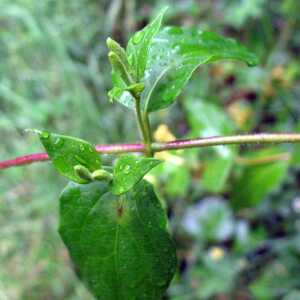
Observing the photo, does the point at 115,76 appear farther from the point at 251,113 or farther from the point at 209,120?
the point at 251,113

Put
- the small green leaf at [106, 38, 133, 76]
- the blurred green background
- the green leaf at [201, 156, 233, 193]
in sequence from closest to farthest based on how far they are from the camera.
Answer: the small green leaf at [106, 38, 133, 76], the green leaf at [201, 156, 233, 193], the blurred green background

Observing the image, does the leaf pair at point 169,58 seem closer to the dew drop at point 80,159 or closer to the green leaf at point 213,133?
the dew drop at point 80,159

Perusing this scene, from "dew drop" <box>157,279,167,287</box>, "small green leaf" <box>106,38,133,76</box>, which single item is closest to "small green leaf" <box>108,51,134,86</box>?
"small green leaf" <box>106,38,133,76</box>

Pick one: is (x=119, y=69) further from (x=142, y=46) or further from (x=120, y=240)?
(x=120, y=240)

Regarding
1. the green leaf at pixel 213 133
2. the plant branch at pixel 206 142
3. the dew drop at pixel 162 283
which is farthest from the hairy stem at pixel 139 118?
the green leaf at pixel 213 133

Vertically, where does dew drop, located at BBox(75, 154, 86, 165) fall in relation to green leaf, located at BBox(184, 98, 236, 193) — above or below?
above

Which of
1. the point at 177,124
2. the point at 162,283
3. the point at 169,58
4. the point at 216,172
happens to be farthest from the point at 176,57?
the point at 177,124

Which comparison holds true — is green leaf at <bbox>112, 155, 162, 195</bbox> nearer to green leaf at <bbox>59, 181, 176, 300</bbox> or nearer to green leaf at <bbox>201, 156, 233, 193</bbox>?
green leaf at <bbox>59, 181, 176, 300</bbox>
